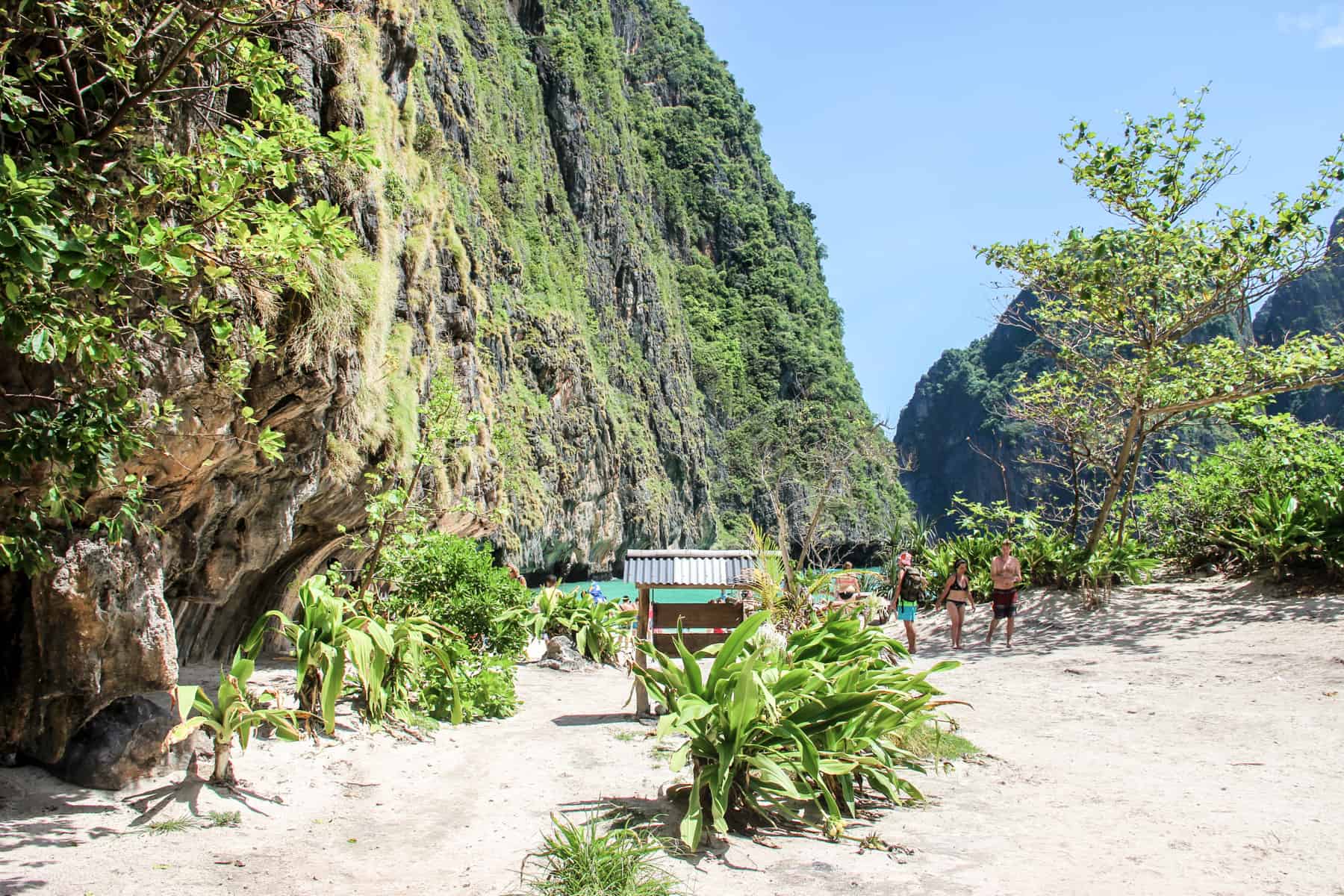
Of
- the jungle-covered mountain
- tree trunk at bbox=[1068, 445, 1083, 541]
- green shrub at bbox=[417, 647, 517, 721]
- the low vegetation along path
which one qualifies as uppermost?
the jungle-covered mountain

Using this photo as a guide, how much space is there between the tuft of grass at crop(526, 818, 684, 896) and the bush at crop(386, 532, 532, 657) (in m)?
6.22

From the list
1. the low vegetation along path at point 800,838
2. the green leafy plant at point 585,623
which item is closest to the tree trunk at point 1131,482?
the low vegetation along path at point 800,838

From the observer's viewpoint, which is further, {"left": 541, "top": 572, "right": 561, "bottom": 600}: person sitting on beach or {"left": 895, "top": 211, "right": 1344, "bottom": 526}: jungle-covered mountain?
{"left": 895, "top": 211, "right": 1344, "bottom": 526}: jungle-covered mountain

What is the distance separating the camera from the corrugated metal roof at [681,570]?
26.5 feet

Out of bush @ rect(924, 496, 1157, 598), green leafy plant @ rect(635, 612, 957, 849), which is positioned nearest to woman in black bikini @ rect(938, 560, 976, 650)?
bush @ rect(924, 496, 1157, 598)

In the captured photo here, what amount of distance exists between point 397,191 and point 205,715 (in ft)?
21.6

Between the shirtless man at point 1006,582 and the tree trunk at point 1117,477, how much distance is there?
2827mm

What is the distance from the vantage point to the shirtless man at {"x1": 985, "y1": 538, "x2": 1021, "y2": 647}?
11.7 metres

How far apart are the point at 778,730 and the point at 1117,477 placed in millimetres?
10873

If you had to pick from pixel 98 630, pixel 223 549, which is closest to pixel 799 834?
pixel 98 630

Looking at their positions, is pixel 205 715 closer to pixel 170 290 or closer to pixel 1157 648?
pixel 170 290

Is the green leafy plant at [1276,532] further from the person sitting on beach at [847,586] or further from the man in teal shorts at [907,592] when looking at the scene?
the person sitting on beach at [847,586]

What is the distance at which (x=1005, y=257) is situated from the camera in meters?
14.7

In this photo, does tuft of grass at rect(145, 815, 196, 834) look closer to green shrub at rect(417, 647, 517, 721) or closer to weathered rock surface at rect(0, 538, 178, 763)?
weathered rock surface at rect(0, 538, 178, 763)
